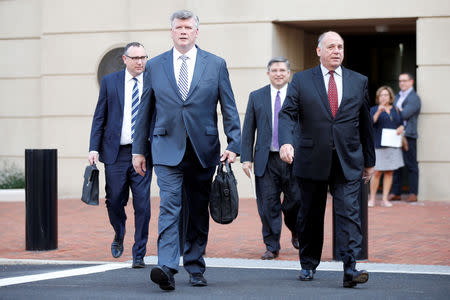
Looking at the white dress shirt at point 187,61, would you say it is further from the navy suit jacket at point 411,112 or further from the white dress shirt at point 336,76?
the navy suit jacket at point 411,112

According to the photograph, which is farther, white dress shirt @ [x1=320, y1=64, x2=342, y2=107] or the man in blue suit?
the man in blue suit

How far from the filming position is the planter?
49.2ft

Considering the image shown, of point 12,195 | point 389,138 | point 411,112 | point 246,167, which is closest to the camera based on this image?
point 246,167

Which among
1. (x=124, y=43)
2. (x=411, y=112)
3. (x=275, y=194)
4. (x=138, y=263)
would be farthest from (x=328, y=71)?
(x=124, y=43)

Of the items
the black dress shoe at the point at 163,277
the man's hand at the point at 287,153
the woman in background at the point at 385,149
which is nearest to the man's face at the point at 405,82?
the woman in background at the point at 385,149

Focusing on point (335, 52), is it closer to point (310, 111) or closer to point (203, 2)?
point (310, 111)

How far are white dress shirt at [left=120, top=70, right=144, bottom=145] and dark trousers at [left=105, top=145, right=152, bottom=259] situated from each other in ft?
0.25

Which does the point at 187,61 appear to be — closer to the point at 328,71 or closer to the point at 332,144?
the point at 328,71

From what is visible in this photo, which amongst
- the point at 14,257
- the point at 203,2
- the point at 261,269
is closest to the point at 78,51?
the point at 203,2

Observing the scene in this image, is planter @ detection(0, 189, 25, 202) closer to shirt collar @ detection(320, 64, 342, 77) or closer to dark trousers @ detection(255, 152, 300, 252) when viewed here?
dark trousers @ detection(255, 152, 300, 252)

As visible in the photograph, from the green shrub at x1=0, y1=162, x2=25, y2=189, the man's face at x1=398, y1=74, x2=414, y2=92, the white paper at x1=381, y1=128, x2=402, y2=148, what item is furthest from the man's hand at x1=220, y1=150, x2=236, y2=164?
the green shrub at x1=0, y1=162, x2=25, y2=189

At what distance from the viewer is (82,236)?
10359mm

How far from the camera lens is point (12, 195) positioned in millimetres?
15008

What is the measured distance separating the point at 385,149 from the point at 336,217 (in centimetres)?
718
